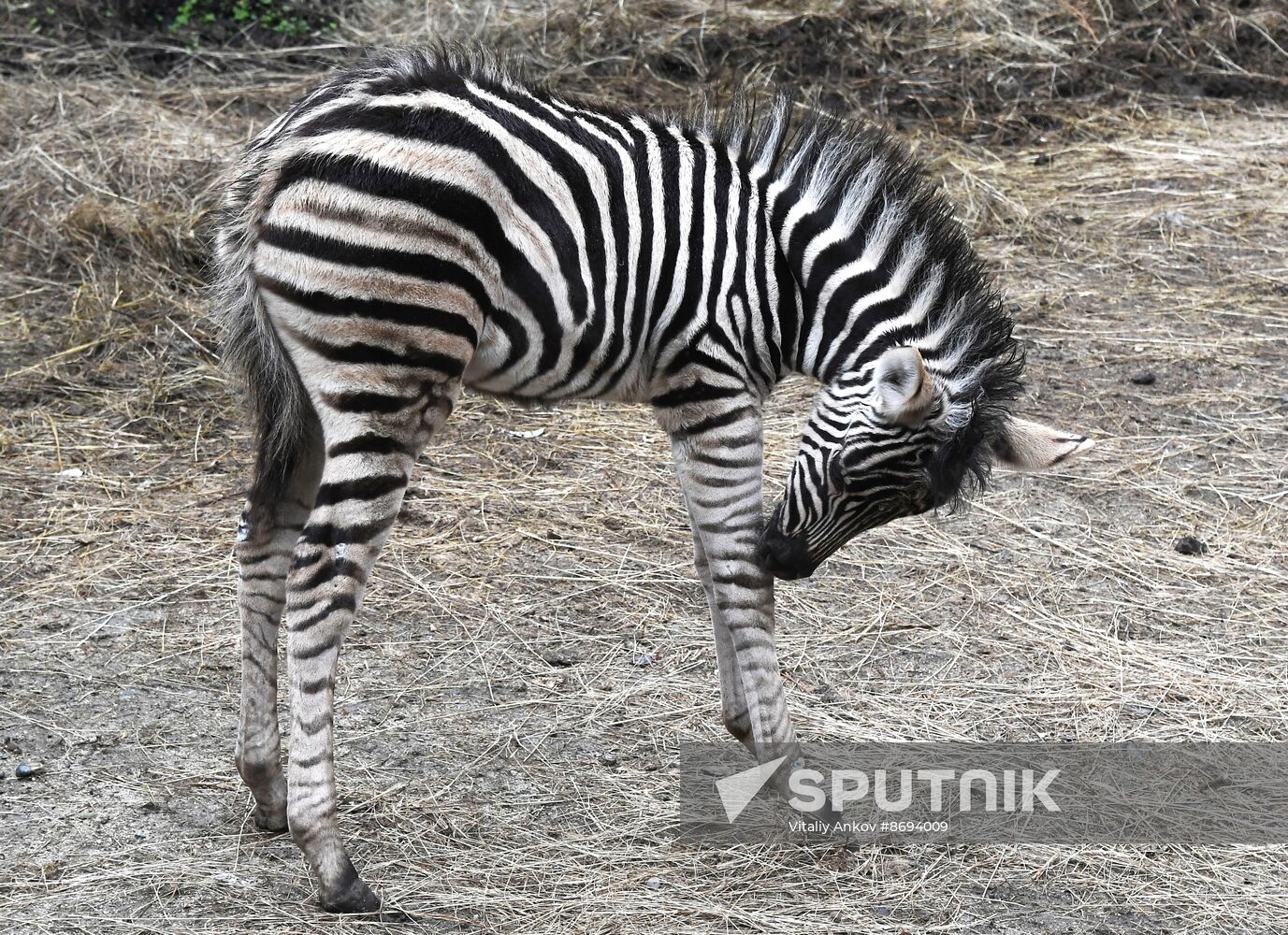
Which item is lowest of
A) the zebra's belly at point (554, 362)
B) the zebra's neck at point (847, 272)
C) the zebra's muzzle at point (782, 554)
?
the zebra's muzzle at point (782, 554)

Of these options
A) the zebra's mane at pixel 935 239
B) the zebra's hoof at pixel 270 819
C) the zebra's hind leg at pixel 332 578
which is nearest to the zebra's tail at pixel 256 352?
the zebra's hind leg at pixel 332 578

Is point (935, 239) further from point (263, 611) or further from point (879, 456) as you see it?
point (263, 611)

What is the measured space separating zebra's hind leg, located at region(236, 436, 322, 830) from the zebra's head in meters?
1.57

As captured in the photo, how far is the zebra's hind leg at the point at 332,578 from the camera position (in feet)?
12.8

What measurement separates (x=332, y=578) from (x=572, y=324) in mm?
1094

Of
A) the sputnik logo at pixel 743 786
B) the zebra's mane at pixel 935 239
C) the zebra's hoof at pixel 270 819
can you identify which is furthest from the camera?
the sputnik logo at pixel 743 786

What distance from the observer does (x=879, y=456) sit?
14.1 ft

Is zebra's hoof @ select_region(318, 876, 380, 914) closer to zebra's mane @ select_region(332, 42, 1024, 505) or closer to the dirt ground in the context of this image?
the dirt ground

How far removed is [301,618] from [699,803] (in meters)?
1.62

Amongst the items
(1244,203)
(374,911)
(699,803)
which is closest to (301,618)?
(374,911)

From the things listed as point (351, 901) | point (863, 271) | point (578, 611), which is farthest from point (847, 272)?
point (351, 901)

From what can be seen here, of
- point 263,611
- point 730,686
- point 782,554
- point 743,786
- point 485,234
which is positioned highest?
point 485,234

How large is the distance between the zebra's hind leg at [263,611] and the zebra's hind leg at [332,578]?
1.32 feet

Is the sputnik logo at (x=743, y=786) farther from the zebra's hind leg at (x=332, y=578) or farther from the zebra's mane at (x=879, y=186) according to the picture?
the zebra's hind leg at (x=332, y=578)
